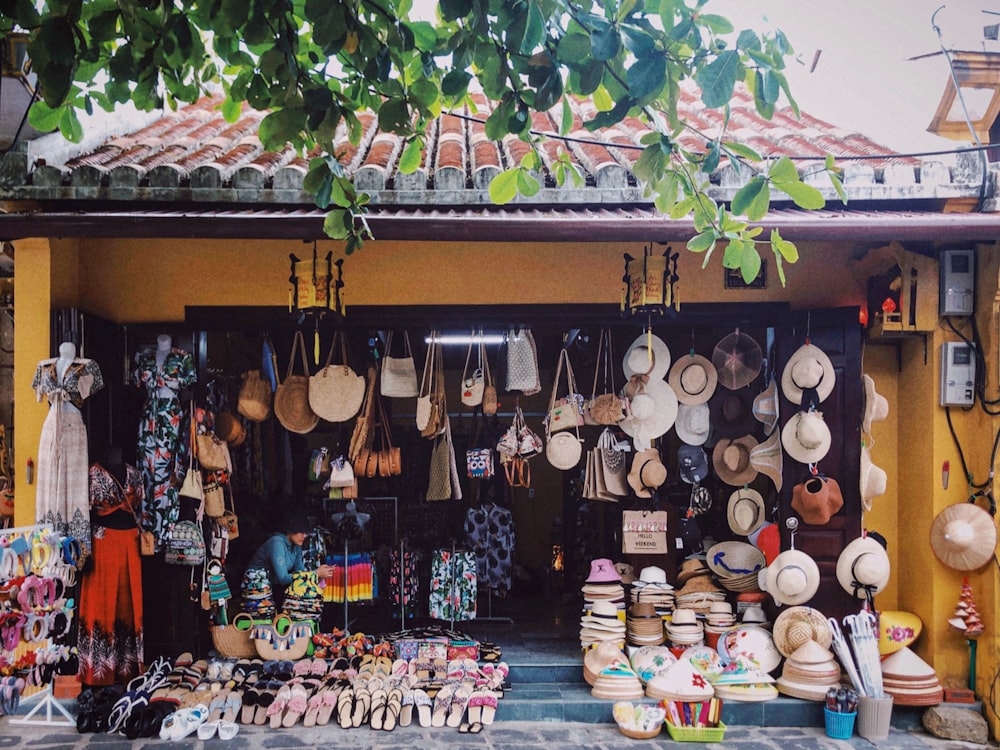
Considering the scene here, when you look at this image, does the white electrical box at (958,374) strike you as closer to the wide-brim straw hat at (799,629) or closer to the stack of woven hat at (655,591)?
the wide-brim straw hat at (799,629)

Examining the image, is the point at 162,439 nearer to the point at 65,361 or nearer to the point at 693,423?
the point at 65,361

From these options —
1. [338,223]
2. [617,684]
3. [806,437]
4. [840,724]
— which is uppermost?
[338,223]

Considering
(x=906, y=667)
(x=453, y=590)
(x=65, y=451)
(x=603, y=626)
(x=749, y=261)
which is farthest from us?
(x=453, y=590)

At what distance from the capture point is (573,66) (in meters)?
2.93

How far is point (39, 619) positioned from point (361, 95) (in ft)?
13.9

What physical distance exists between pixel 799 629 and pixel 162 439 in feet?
18.6

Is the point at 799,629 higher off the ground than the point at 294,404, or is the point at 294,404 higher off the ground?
the point at 294,404

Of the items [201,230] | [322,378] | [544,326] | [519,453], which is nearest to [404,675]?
[519,453]

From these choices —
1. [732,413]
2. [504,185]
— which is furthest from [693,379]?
[504,185]

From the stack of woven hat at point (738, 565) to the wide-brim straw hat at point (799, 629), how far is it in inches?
20.4

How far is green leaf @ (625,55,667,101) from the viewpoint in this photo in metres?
2.77

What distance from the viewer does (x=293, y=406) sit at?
7.24 metres

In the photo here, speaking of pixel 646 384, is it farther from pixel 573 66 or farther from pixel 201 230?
pixel 573 66

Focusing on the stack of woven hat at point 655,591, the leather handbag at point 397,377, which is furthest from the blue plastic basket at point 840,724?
the leather handbag at point 397,377
